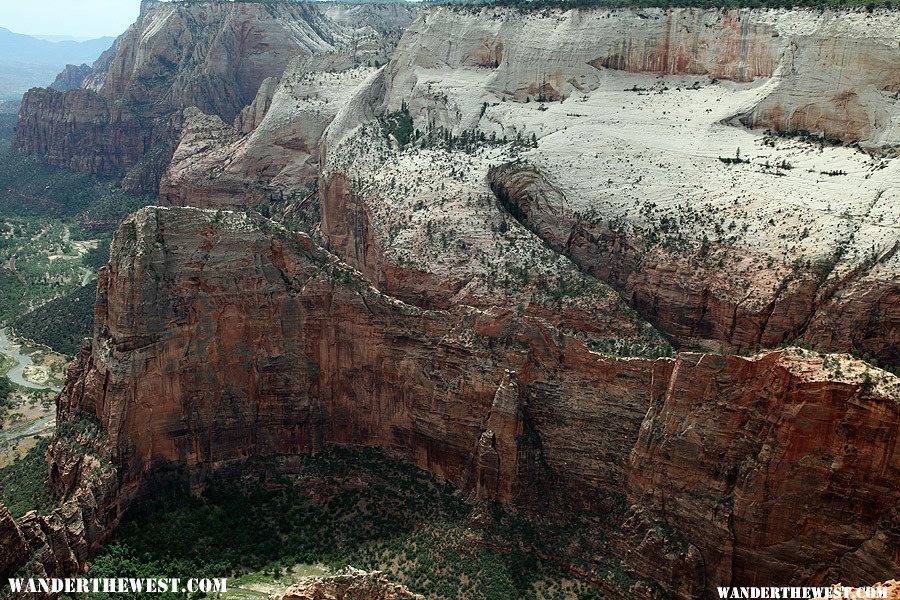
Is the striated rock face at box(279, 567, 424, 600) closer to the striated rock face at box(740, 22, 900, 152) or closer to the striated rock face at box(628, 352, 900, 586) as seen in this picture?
the striated rock face at box(628, 352, 900, 586)

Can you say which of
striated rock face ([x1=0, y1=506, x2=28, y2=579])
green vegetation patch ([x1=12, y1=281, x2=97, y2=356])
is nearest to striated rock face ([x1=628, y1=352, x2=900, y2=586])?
striated rock face ([x1=0, y1=506, x2=28, y2=579])

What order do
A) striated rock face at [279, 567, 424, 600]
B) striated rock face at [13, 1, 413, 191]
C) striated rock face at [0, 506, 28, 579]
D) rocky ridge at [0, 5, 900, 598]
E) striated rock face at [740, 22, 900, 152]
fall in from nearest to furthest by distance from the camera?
striated rock face at [279, 567, 424, 600], striated rock face at [0, 506, 28, 579], rocky ridge at [0, 5, 900, 598], striated rock face at [740, 22, 900, 152], striated rock face at [13, 1, 413, 191]

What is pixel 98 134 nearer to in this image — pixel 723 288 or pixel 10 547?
pixel 723 288

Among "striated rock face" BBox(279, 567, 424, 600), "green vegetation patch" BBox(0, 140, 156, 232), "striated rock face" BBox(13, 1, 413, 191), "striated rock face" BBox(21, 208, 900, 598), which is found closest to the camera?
"striated rock face" BBox(279, 567, 424, 600)

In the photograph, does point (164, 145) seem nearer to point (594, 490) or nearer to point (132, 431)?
point (132, 431)

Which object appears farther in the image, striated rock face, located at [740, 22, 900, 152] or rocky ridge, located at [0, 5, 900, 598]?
striated rock face, located at [740, 22, 900, 152]

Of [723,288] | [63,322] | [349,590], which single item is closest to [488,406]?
[723,288]
